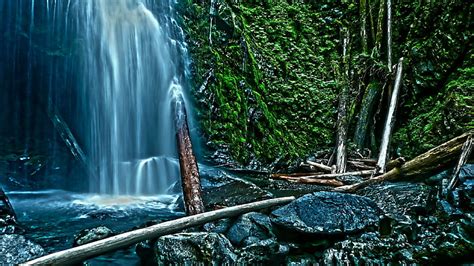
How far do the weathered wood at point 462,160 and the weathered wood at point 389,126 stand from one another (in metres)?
1.76

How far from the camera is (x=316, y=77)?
37.5ft

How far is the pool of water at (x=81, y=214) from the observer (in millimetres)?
4531

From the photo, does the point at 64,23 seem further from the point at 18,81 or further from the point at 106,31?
the point at 18,81

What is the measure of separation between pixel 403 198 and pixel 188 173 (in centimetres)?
305

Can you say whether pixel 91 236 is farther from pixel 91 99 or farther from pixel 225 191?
pixel 91 99

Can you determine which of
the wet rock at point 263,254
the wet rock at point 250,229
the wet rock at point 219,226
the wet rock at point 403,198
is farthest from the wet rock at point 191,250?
the wet rock at point 403,198

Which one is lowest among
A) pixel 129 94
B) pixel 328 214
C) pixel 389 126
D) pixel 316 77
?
pixel 328 214

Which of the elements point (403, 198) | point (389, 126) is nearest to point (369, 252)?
point (403, 198)

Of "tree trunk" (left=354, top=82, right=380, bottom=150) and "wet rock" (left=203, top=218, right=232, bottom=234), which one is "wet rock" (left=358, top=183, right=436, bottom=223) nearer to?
"wet rock" (left=203, top=218, right=232, bottom=234)

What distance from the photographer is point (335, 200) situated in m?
4.47

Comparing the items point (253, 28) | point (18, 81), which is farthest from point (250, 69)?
point (18, 81)

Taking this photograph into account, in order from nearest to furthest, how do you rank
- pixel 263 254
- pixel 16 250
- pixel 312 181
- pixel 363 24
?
1. pixel 16 250
2. pixel 263 254
3. pixel 312 181
4. pixel 363 24

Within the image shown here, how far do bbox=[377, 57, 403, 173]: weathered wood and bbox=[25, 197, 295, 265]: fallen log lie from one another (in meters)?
2.90

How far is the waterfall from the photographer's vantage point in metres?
7.43
